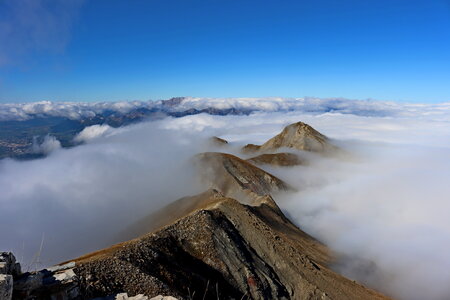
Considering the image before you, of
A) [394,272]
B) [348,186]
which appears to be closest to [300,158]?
[348,186]

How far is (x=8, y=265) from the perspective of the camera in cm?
1588

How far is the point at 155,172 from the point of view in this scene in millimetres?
153375

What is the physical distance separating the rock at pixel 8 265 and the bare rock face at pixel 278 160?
139726mm

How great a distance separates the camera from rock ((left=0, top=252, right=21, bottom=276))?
15210 mm

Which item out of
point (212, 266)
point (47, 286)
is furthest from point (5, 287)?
point (212, 266)

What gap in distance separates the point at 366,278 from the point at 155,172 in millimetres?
112255

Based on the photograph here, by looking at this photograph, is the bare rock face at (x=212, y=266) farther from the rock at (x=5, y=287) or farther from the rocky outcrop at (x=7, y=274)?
the rock at (x=5, y=287)

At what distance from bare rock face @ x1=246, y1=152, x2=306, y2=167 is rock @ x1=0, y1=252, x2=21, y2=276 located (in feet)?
458

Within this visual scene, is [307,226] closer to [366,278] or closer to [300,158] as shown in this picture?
[366,278]

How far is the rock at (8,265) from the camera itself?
15.2 m

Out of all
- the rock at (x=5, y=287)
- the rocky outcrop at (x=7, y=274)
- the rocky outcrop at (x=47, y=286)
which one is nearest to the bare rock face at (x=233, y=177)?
the rocky outcrop at (x=47, y=286)

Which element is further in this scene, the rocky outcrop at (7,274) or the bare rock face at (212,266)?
the bare rock face at (212,266)

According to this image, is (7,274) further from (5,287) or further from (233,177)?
(233,177)

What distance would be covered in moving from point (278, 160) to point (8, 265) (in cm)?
15274
